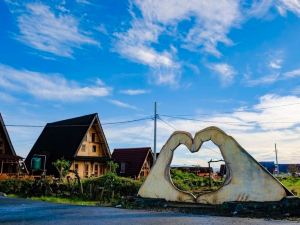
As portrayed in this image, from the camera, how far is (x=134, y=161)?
4891 centimetres

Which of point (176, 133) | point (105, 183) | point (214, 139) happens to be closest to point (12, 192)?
point (105, 183)

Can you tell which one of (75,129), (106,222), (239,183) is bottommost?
(106,222)

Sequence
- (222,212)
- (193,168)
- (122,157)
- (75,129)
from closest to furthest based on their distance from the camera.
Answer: (222,212), (75,129), (122,157), (193,168)

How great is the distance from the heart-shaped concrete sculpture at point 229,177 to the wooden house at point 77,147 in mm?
23824

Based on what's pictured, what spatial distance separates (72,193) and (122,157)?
23.5 meters

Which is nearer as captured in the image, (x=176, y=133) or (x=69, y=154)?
(x=176, y=133)

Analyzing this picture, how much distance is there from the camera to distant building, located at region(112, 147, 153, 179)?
48.0 meters

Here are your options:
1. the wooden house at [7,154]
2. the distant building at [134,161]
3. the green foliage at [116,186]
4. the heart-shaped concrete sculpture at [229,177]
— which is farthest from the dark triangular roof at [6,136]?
the heart-shaped concrete sculpture at [229,177]

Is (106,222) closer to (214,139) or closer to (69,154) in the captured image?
(214,139)

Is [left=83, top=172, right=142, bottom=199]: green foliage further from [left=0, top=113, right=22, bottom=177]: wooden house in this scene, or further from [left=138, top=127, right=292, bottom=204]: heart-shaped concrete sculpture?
[left=0, top=113, right=22, bottom=177]: wooden house

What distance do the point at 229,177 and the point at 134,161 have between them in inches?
1259

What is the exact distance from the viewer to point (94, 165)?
152ft

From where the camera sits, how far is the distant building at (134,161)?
158ft

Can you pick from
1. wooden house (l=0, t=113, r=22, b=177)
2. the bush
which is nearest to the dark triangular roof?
wooden house (l=0, t=113, r=22, b=177)
